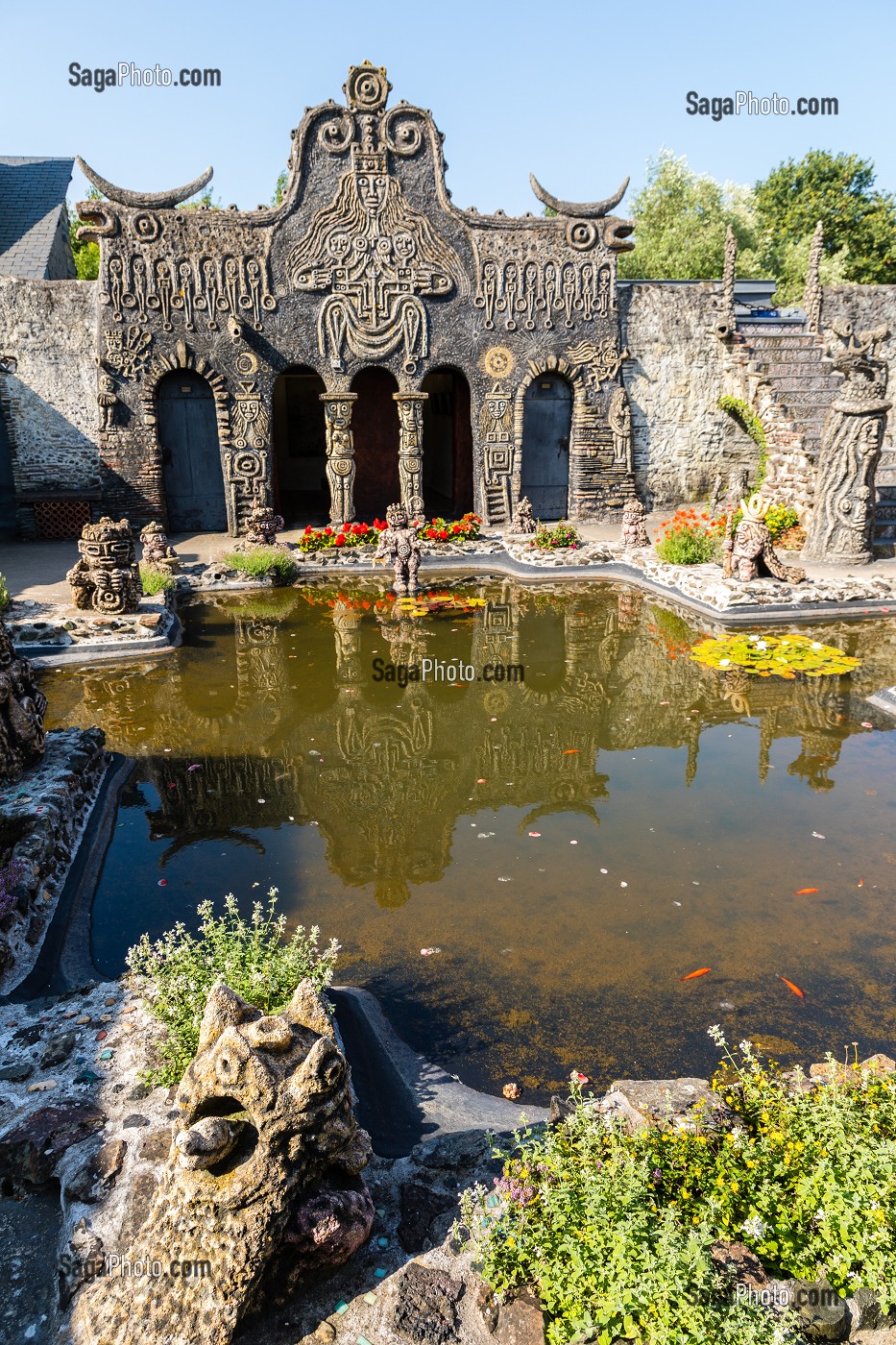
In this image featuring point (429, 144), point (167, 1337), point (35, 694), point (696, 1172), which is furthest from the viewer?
point (429, 144)

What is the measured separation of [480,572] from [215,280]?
766cm

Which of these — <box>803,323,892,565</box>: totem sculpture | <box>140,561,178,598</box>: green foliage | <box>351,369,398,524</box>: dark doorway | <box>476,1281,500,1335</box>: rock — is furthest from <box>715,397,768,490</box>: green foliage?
<box>476,1281,500,1335</box>: rock

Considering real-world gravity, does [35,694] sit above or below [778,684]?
above

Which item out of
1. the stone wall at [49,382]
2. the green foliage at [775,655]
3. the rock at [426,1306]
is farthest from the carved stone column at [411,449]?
the rock at [426,1306]

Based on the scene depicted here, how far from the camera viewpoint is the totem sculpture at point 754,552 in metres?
12.7

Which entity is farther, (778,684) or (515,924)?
(778,684)

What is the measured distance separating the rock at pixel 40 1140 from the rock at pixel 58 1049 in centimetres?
38

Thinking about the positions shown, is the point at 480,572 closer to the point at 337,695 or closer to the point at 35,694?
the point at 337,695

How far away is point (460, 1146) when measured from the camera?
369 centimetres

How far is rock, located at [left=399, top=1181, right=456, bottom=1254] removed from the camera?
10.5ft

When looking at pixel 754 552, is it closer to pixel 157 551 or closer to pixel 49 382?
pixel 157 551

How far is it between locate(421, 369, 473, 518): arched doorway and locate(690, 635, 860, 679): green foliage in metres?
9.86

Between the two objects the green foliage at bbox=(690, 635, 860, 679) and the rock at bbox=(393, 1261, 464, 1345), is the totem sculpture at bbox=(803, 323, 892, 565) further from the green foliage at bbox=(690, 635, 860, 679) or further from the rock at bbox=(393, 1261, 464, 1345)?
the rock at bbox=(393, 1261, 464, 1345)

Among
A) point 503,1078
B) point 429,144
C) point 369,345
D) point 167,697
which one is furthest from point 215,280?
point 503,1078
